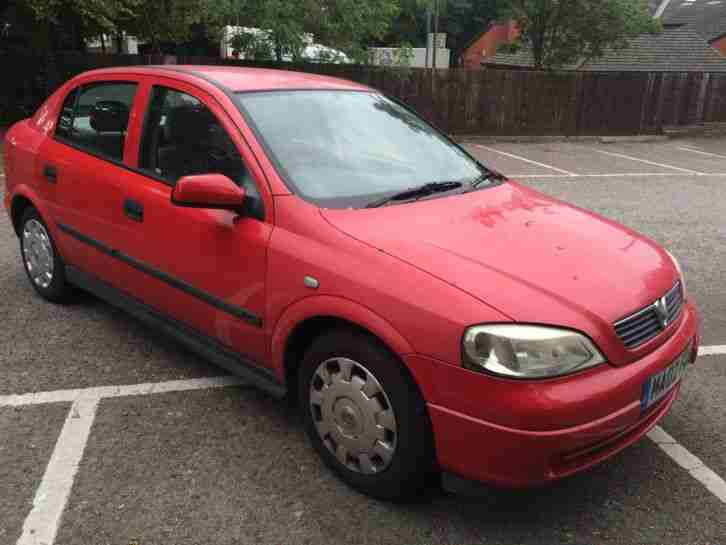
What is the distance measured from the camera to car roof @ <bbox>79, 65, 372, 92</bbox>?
11.4 feet

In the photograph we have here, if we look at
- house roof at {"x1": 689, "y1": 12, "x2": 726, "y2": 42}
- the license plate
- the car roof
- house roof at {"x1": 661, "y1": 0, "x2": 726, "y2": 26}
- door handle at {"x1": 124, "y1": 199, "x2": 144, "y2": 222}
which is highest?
house roof at {"x1": 661, "y1": 0, "x2": 726, "y2": 26}

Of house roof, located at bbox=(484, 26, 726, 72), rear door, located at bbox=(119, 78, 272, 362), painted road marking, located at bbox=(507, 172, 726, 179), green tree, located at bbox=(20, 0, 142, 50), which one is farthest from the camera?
house roof, located at bbox=(484, 26, 726, 72)

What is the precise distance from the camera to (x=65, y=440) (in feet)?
10.4

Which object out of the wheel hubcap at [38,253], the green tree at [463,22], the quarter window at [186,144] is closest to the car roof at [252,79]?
the quarter window at [186,144]

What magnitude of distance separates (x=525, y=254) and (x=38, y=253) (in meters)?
3.59

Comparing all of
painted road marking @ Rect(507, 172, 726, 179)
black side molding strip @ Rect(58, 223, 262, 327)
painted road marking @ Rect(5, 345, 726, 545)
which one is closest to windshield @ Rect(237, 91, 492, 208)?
black side molding strip @ Rect(58, 223, 262, 327)

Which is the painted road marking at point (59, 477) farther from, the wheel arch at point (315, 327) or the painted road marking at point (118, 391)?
the wheel arch at point (315, 327)

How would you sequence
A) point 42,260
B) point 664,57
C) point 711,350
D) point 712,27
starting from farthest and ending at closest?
point 712,27, point 664,57, point 42,260, point 711,350

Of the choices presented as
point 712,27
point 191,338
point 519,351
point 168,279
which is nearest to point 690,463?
point 519,351

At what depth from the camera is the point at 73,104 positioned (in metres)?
4.46

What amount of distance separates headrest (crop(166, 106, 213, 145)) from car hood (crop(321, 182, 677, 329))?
94 centimetres

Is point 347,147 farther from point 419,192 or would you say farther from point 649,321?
point 649,321

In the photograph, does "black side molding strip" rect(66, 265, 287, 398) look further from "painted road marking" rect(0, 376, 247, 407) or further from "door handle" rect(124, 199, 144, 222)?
"door handle" rect(124, 199, 144, 222)

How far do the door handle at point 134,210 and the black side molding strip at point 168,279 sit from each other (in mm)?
237
